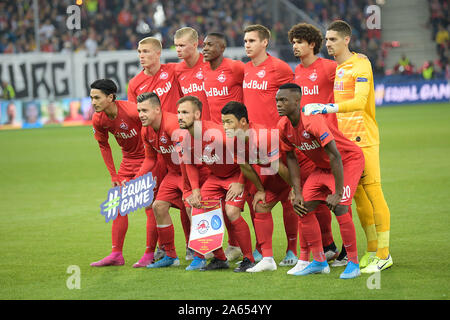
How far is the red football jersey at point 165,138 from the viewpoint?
7.29m

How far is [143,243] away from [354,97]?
3.36 meters

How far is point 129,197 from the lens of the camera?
712 cm

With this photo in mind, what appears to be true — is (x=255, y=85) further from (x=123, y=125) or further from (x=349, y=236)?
(x=349, y=236)

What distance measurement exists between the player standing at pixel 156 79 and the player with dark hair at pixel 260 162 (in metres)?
1.65

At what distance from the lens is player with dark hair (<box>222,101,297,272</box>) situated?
6.80m

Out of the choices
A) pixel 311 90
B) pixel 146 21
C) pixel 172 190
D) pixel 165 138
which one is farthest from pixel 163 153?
pixel 146 21

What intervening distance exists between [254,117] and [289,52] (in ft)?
78.4

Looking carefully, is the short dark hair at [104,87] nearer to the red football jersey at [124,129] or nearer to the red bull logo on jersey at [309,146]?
the red football jersey at [124,129]

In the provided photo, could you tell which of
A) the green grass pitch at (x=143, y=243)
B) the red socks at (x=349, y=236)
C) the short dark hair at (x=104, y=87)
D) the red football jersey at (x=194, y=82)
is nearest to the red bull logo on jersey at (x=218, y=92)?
the red football jersey at (x=194, y=82)

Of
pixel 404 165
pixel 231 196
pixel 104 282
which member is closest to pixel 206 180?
pixel 231 196

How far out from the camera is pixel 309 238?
6.63 m

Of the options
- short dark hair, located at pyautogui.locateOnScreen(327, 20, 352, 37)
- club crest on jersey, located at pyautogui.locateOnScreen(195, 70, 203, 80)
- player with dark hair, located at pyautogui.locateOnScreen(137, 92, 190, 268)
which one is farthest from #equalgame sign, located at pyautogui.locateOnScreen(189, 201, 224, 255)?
short dark hair, located at pyautogui.locateOnScreen(327, 20, 352, 37)
